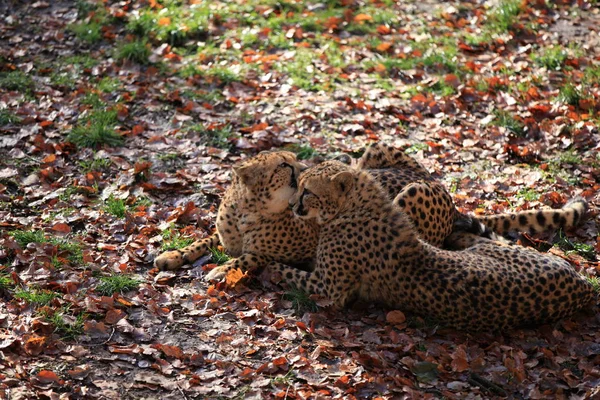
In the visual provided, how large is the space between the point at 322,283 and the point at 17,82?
555cm

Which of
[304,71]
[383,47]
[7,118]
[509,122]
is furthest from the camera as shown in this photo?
[383,47]

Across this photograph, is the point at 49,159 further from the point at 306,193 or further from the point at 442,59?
the point at 442,59

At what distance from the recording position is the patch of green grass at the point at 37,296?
5.84m

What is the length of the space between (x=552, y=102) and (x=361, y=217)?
4377 mm

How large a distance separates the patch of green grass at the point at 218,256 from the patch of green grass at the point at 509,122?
3.88m

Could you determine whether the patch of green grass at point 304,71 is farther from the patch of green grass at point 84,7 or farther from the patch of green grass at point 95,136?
the patch of green grass at point 84,7

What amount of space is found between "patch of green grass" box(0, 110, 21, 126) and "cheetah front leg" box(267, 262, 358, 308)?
4149 mm

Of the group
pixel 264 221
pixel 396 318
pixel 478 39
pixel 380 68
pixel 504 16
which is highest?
pixel 504 16

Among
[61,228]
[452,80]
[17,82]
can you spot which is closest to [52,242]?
[61,228]

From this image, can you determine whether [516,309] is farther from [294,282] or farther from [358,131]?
[358,131]

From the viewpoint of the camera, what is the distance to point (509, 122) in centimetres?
929

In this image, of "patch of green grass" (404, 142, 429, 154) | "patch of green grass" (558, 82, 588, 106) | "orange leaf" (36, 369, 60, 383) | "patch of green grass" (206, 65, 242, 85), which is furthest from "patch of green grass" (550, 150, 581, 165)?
"orange leaf" (36, 369, 60, 383)

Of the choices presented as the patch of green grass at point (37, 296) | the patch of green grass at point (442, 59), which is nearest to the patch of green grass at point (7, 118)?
the patch of green grass at point (37, 296)

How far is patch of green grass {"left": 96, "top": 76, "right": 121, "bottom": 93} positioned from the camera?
1008 centimetres
